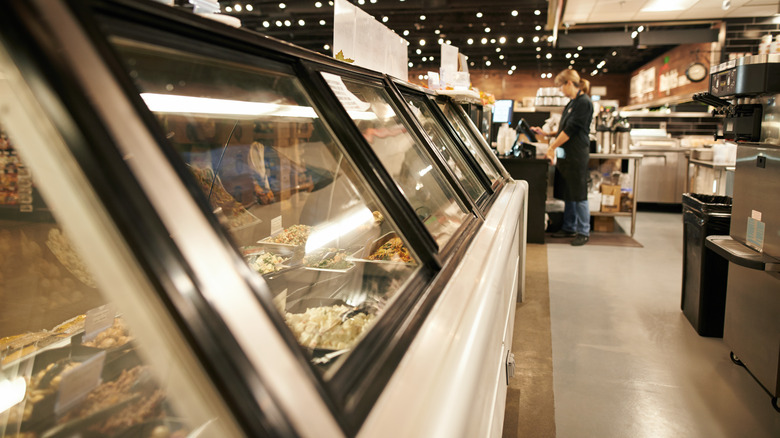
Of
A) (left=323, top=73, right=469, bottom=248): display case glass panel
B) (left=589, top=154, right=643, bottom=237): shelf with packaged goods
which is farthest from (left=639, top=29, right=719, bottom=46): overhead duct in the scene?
(left=323, top=73, right=469, bottom=248): display case glass panel

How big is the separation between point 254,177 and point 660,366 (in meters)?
2.39

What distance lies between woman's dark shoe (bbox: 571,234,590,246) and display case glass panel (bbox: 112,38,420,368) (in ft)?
14.2

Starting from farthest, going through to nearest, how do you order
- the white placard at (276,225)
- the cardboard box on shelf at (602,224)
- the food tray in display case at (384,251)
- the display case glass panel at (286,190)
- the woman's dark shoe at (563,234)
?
the cardboard box on shelf at (602,224)
the woman's dark shoe at (563,234)
the white placard at (276,225)
the food tray in display case at (384,251)
the display case glass panel at (286,190)

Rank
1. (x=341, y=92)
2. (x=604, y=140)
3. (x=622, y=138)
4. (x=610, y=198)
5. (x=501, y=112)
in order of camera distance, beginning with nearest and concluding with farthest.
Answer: (x=341, y=92) < (x=610, y=198) < (x=622, y=138) < (x=604, y=140) < (x=501, y=112)

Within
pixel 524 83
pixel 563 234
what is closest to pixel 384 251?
pixel 563 234

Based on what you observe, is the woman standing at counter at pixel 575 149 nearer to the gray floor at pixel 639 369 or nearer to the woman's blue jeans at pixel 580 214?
the woman's blue jeans at pixel 580 214

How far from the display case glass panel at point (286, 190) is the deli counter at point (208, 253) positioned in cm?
1

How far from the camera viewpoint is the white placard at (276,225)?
212 cm

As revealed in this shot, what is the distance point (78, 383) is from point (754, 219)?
9.38 ft

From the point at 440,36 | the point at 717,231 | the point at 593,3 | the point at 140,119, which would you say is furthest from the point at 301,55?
the point at 440,36

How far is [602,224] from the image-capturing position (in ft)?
21.7

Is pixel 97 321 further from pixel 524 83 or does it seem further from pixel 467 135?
pixel 524 83

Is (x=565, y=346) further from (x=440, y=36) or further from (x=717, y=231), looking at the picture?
(x=440, y=36)

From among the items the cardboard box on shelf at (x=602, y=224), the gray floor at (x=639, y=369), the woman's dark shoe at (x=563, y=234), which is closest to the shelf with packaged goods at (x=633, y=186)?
the cardboard box on shelf at (x=602, y=224)
